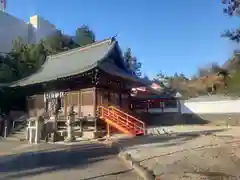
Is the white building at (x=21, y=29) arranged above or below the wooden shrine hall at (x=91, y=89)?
above

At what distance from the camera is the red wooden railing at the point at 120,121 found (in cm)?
1650

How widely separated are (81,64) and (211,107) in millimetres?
13395

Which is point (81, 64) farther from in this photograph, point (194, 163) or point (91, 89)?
point (194, 163)

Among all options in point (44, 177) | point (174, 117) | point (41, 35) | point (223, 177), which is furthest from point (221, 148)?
point (41, 35)

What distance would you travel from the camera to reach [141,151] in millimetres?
9703

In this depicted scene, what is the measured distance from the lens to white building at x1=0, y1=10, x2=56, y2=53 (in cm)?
4692

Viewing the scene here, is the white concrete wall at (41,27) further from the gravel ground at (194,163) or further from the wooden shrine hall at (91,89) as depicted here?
the gravel ground at (194,163)

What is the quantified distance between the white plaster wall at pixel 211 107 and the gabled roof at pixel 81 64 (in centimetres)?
783

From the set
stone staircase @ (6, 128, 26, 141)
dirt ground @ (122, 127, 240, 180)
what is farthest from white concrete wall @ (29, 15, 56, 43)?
dirt ground @ (122, 127, 240, 180)

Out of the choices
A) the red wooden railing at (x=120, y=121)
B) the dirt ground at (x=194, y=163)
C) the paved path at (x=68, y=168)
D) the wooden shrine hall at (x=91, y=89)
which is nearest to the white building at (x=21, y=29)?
the wooden shrine hall at (x=91, y=89)

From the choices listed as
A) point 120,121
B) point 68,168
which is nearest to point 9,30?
point 120,121

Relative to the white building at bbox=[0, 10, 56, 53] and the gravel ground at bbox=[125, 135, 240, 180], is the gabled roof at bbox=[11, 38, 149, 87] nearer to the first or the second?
the gravel ground at bbox=[125, 135, 240, 180]

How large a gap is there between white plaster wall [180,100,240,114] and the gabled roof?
7829 mm

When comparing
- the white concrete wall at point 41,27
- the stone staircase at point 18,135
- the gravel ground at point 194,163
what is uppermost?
the white concrete wall at point 41,27
